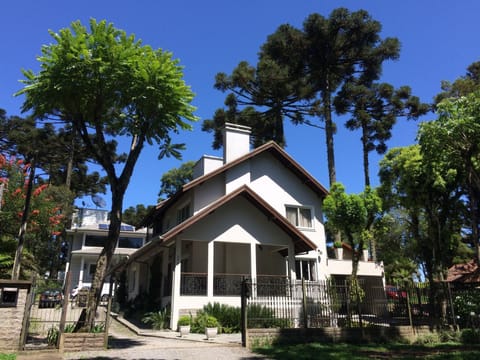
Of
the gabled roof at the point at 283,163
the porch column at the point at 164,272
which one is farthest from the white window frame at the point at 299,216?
the porch column at the point at 164,272

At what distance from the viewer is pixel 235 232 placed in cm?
2055

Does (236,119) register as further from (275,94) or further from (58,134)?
(58,134)

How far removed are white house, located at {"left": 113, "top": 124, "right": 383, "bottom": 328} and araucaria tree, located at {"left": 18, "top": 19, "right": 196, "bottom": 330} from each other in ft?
16.8

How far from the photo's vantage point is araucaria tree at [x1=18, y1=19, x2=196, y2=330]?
13203 mm

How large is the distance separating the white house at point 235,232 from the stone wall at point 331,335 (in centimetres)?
516

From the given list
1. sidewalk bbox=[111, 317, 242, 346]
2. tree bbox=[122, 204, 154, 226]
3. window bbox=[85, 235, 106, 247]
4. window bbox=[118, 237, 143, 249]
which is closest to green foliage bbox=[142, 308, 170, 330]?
sidewalk bbox=[111, 317, 242, 346]

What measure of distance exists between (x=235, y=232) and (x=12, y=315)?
11.3 m

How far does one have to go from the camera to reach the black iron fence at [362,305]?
50.2 feet

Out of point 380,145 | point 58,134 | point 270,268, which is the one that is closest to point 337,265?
point 270,268

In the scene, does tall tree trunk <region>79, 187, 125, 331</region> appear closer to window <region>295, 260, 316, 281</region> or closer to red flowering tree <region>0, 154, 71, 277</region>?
red flowering tree <region>0, 154, 71, 277</region>

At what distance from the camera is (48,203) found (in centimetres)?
2975

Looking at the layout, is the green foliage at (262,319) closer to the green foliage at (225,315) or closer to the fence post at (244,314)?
the fence post at (244,314)

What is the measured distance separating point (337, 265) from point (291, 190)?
6073 millimetres

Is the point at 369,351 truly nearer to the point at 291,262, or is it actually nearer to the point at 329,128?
the point at 291,262
